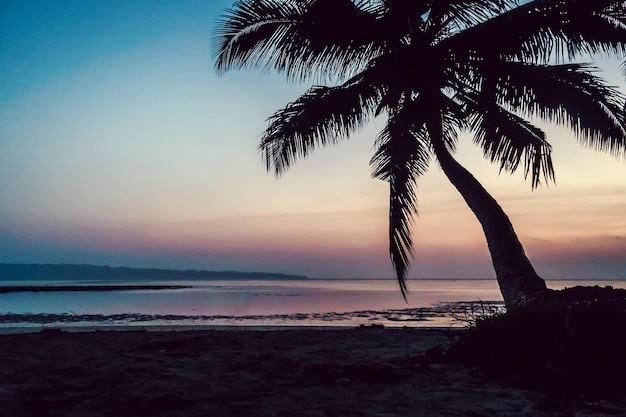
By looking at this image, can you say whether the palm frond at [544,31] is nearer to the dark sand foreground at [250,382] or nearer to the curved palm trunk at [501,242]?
the curved palm trunk at [501,242]

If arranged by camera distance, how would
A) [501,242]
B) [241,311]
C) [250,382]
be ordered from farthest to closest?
[241,311], [501,242], [250,382]

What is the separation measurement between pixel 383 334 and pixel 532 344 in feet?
11.0

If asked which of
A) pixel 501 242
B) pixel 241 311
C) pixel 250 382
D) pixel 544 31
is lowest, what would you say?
pixel 241 311

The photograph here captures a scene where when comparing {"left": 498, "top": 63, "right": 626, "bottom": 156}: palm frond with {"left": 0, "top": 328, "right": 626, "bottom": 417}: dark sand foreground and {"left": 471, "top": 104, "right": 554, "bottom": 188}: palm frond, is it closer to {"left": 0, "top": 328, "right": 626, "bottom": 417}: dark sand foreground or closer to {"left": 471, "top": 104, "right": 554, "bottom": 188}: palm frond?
{"left": 471, "top": 104, "right": 554, "bottom": 188}: palm frond

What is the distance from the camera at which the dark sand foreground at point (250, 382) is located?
3.45 metres

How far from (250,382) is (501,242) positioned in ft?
16.4

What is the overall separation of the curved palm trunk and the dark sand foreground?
5.19 feet

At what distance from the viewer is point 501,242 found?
7742 millimetres

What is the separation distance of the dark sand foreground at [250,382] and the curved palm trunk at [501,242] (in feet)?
5.19

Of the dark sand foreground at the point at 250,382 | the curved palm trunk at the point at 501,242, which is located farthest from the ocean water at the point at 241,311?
the dark sand foreground at the point at 250,382

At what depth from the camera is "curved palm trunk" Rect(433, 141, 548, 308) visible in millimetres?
7090

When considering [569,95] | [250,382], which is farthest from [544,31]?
[250,382]

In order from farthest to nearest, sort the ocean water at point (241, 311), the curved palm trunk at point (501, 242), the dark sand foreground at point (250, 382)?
1. the ocean water at point (241, 311)
2. the curved palm trunk at point (501, 242)
3. the dark sand foreground at point (250, 382)

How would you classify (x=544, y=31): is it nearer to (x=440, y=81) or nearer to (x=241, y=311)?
(x=440, y=81)
